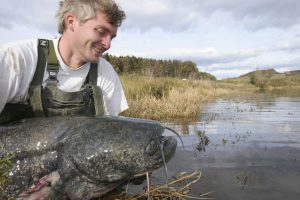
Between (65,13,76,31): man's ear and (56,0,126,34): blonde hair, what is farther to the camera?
(65,13,76,31): man's ear

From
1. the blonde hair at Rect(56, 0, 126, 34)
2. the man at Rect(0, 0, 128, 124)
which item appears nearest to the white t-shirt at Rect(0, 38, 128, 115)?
the man at Rect(0, 0, 128, 124)

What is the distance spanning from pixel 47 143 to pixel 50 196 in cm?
42

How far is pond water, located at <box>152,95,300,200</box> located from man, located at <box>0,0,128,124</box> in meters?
1.43

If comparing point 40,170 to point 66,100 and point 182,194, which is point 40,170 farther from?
point 182,194

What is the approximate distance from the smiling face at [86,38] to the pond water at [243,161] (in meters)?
1.65

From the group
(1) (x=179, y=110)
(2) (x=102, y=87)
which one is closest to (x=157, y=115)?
(1) (x=179, y=110)

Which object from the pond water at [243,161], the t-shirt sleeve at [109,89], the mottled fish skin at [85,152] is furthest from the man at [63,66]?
the pond water at [243,161]

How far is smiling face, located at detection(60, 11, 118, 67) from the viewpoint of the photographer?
3.78m

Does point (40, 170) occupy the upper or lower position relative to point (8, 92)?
lower

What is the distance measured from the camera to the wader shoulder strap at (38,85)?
12.3 feet

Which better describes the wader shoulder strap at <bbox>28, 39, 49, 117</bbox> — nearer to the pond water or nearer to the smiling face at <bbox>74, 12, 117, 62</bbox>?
the smiling face at <bbox>74, 12, 117, 62</bbox>

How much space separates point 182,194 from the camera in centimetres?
375

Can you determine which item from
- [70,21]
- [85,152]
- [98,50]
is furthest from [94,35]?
[85,152]

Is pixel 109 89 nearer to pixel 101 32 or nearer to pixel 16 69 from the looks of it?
pixel 101 32
